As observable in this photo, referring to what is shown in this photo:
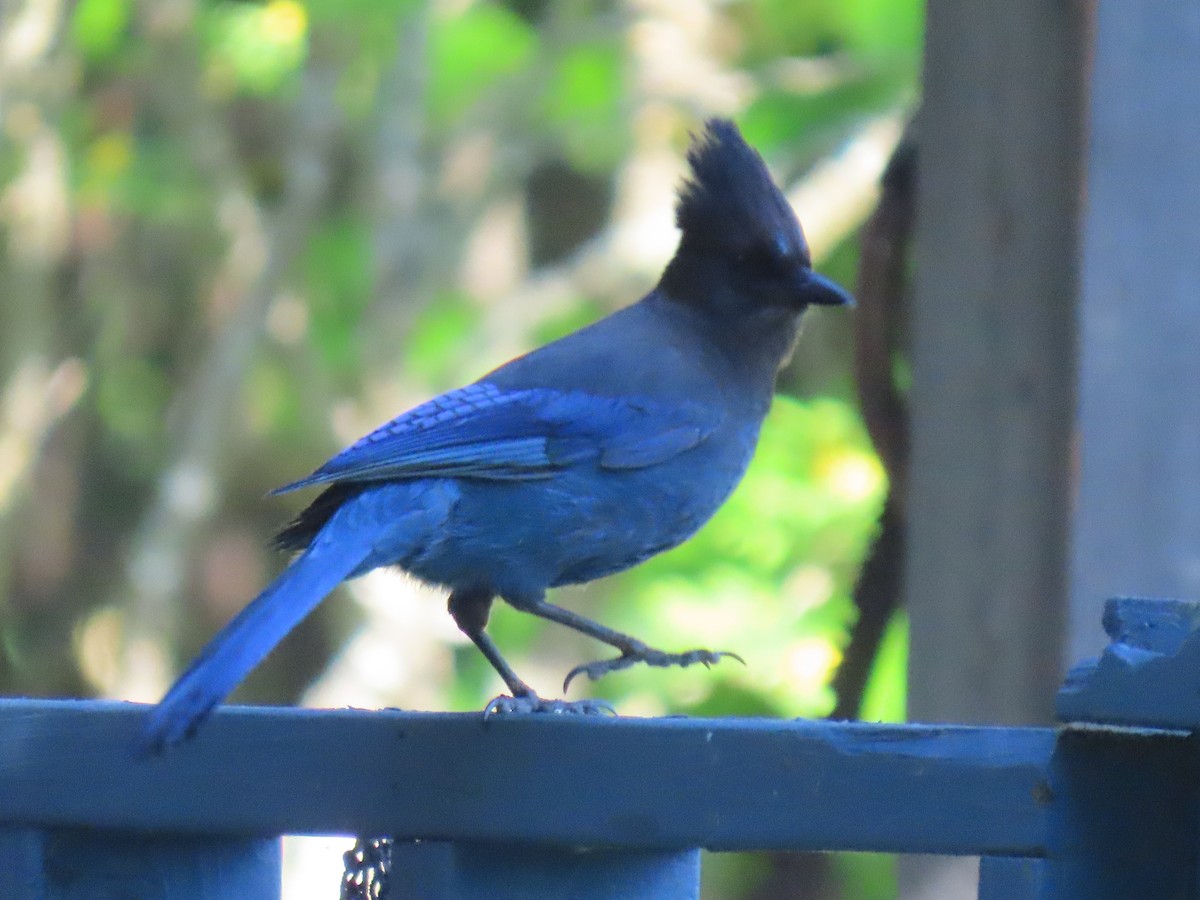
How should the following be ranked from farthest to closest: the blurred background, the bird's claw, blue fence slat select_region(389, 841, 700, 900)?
the blurred background → the bird's claw → blue fence slat select_region(389, 841, 700, 900)

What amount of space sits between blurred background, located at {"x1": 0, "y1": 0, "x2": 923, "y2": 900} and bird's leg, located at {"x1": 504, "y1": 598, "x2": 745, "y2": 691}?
2.32 metres

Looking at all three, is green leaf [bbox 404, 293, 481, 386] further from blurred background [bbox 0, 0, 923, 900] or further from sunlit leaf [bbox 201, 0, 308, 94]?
sunlit leaf [bbox 201, 0, 308, 94]

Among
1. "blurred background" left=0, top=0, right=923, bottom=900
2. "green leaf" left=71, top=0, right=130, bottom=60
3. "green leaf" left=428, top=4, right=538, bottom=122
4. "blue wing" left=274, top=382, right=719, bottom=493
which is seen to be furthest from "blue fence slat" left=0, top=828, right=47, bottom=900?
"green leaf" left=71, top=0, right=130, bottom=60

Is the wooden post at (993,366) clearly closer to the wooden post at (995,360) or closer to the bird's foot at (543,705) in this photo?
the wooden post at (995,360)

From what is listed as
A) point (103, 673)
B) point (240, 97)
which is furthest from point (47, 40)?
point (103, 673)

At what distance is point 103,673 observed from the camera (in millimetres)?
6551

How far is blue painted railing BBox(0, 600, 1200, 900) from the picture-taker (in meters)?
1.42

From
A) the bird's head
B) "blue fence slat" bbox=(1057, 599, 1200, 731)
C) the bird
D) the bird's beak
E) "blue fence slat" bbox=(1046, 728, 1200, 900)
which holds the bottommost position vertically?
"blue fence slat" bbox=(1046, 728, 1200, 900)

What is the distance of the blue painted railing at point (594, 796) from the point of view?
1.42m

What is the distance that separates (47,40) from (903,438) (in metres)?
4.44

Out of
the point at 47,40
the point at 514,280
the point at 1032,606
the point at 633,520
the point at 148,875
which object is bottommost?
the point at 148,875

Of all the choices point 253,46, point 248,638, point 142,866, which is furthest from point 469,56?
point 142,866

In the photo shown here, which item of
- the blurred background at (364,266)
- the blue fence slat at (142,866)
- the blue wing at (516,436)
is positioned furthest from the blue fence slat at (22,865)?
the blurred background at (364,266)

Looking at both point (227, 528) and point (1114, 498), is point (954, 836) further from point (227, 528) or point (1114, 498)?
point (227, 528)
